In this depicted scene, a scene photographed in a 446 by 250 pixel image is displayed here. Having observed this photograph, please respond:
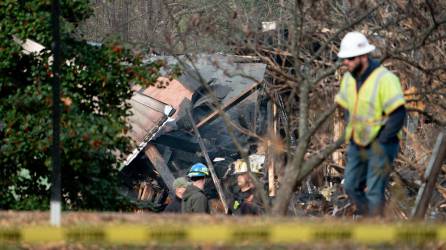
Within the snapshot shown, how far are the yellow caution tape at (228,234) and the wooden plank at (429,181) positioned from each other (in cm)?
216

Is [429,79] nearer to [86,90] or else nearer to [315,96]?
[315,96]

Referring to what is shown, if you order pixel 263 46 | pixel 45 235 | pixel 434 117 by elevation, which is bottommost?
pixel 45 235

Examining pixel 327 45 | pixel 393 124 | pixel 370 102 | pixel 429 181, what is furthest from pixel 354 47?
pixel 327 45

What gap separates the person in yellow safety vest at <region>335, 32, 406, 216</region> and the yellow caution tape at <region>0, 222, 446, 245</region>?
125 centimetres

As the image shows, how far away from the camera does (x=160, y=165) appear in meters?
21.7

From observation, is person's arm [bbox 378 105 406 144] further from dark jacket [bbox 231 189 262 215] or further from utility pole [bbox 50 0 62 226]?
dark jacket [bbox 231 189 262 215]

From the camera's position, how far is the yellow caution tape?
24.8ft

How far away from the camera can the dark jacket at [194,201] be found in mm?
13594

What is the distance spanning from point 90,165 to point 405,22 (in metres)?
4.55

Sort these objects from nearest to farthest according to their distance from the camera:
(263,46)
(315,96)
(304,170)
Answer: (304,170), (315,96), (263,46)

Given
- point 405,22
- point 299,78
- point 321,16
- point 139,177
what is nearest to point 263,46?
point 321,16

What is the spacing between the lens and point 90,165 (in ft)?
41.2

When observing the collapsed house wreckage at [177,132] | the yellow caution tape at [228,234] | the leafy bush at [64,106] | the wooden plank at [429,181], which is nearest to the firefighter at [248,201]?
the leafy bush at [64,106]

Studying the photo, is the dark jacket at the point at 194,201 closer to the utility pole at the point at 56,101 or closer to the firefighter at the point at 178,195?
the firefighter at the point at 178,195
